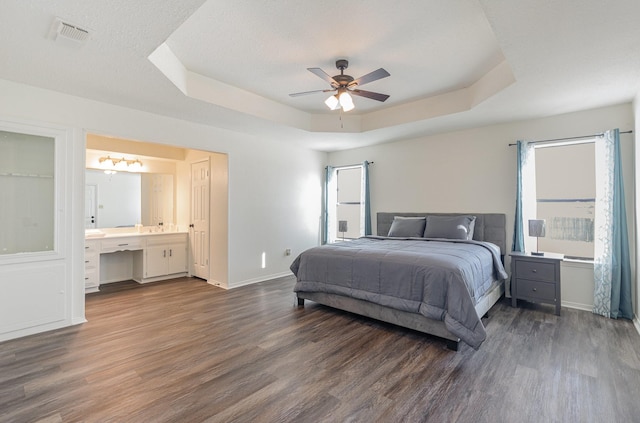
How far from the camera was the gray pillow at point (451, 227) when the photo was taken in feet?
14.3

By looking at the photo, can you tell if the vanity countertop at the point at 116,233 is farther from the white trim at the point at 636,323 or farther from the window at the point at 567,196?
the white trim at the point at 636,323

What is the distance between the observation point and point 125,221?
18.0 feet

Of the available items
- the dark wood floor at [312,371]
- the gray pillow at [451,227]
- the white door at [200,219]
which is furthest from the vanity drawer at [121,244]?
the gray pillow at [451,227]

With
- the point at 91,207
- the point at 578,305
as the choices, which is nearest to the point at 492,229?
the point at 578,305

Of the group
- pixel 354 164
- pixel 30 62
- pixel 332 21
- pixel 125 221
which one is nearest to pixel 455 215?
pixel 354 164

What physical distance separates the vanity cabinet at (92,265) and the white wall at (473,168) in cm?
463

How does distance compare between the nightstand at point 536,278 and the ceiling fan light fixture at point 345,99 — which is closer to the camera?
the ceiling fan light fixture at point 345,99

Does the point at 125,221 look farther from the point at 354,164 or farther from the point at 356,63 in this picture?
the point at 356,63

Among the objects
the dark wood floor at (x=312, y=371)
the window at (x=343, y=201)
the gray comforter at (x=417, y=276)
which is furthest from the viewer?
the window at (x=343, y=201)

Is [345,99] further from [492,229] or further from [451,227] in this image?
[492,229]

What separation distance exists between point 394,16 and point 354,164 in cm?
387

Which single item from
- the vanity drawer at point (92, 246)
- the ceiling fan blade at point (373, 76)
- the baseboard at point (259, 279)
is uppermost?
the ceiling fan blade at point (373, 76)

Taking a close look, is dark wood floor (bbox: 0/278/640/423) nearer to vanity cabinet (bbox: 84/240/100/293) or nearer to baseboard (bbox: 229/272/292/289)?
vanity cabinet (bbox: 84/240/100/293)

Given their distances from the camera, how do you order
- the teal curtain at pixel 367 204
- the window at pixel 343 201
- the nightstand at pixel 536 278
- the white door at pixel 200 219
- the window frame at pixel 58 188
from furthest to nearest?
the window at pixel 343 201 < the teal curtain at pixel 367 204 < the white door at pixel 200 219 < the nightstand at pixel 536 278 < the window frame at pixel 58 188
